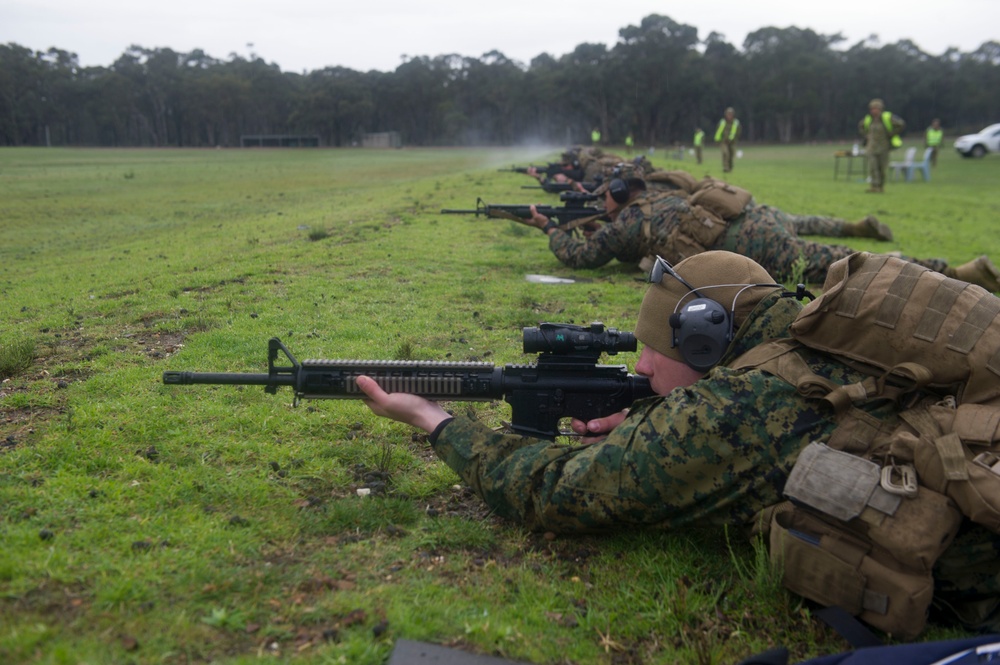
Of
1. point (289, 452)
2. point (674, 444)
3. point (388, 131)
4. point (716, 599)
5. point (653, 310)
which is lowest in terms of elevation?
point (716, 599)

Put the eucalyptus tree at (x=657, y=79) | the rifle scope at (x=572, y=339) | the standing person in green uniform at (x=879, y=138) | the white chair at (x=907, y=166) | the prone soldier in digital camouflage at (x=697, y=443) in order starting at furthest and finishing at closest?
the eucalyptus tree at (x=657, y=79) < the white chair at (x=907, y=166) < the standing person in green uniform at (x=879, y=138) < the rifle scope at (x=572, y=339) < the prone soldier in digital camouflage at (x=697, y=443)

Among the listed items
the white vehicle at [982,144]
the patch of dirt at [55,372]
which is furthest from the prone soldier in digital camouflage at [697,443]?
the white vehicle at [982,144]

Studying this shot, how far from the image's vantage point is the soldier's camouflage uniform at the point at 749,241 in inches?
348

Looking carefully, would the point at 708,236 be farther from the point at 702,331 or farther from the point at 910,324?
the point at 910,324

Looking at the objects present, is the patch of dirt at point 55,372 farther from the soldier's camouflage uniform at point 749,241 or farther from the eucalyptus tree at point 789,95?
the eucalyptus tree at point 789,95

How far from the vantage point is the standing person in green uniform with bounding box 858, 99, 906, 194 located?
21.9m

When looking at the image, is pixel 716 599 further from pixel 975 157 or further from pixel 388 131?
pixel 388 131

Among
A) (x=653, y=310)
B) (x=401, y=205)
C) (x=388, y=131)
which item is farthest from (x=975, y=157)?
(x=388, y=131)

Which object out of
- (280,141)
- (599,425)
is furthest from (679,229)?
(280,141)

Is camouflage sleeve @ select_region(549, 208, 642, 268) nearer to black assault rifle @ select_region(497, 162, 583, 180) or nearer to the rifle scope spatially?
the rifle scope

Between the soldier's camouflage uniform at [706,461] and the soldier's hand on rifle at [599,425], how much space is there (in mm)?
406

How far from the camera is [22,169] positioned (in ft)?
117

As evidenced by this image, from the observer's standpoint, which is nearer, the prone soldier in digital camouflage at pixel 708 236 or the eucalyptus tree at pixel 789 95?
the prone soldier in digital camouflage at pixel 708 236

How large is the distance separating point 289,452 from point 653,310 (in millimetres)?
2247
